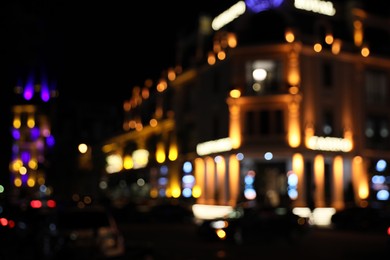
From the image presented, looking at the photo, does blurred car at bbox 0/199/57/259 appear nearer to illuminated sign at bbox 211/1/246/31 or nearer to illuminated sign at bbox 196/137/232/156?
illuminated sign at bbox 196/137/232/156

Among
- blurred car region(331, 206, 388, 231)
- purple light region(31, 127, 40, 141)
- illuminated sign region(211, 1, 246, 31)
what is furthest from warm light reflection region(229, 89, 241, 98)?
purple light region(31, 127, 40, 141)

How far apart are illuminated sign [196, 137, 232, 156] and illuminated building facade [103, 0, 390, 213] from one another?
77mm

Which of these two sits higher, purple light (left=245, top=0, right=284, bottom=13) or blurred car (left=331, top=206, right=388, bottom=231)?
purple light (left=245, top=0, right=284, bottom=13)

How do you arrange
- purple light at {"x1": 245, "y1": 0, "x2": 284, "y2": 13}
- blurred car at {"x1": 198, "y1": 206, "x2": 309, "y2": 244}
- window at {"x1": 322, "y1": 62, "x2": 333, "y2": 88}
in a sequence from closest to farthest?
1. blurred car at {"x1": 198, "y1": 206, "x2": 309, "y2": 244}
2. purple light at {"x1": 245, "y1": 0, "x2": 284, "y2": 13}
3. window at {"x1": 322, "y1": 62, "x2": 333, "y2": 88}

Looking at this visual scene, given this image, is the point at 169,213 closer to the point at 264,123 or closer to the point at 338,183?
the point at 264,123

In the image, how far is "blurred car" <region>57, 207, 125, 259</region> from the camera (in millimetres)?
12555

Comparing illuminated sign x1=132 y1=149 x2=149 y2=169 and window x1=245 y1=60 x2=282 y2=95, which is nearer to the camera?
window x1=245 y1=60 x2=282 y2=95

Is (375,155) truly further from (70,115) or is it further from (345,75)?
(70,115)

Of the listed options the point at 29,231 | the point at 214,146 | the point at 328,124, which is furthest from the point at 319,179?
the point at 29,231

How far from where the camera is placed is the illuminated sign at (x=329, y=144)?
119ft

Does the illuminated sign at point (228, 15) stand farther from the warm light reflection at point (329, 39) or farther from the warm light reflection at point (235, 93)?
the warm light reflection at point (329, 39)

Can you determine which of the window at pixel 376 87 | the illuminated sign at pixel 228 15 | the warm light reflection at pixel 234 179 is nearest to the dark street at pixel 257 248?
the warm light reflection at pixel 234 179

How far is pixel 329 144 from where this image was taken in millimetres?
36688

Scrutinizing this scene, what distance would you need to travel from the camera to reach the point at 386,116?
130 ft
